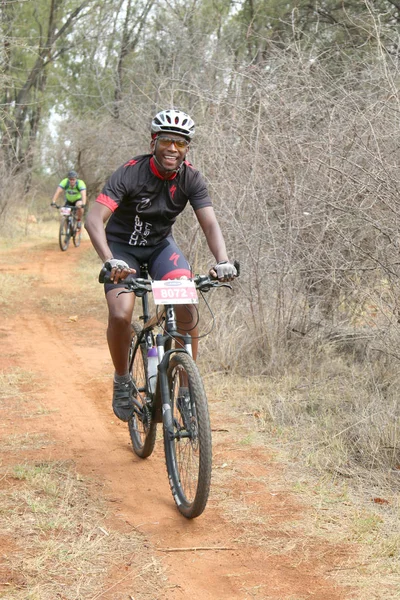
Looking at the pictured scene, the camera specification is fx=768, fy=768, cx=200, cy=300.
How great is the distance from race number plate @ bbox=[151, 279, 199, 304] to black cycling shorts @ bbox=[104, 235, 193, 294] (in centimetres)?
48

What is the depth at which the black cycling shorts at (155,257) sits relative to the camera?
4.87m

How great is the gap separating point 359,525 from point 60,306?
8318mm

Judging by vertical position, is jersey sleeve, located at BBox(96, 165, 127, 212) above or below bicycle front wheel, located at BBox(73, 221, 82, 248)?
above

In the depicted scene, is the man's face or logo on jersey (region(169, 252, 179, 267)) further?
logo on jersey (region(169, 252, 179, 267))

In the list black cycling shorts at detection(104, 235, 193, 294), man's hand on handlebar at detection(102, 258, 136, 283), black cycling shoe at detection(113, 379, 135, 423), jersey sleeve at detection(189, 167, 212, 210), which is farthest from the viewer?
black cycling shoe at detection(113, 379, 135, 423)

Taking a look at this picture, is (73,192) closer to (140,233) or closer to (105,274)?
(140,233)

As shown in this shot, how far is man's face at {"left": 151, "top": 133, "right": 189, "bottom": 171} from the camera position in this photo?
4781 mm

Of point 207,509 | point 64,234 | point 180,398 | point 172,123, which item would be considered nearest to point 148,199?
point 172,123

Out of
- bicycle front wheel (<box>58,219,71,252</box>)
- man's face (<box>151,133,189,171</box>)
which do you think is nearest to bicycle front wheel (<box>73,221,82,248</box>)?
bicycle front wheel (<box>58,219,71,252</box>)

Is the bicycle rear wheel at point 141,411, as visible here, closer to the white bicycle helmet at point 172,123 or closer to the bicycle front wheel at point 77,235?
the white bicycle helmet at point 172,123

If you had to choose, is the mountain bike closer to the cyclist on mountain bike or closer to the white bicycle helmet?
the cyclist on mountain bike

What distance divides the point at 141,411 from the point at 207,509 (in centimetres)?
85

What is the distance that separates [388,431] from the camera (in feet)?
16.8

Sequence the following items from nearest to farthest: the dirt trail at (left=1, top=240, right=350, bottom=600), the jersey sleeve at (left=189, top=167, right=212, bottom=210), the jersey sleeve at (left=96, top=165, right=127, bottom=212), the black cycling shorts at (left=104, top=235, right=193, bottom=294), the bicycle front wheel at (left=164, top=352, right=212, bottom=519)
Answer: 1. the dirt trail at (left=1, top=240, right=350, bottom=600)
2. the bicycle front wheel at (left=164, top=352, right=212, bottom=519)
3. the jersey sleeve at (left=96, top=165, right=127, bottom=212)
4. the black cycling shorts at (left=104, top=235, right=193, bottom=294)
5. the jersey sleeve at (left=189, top=167, right=212, bottom=210)
